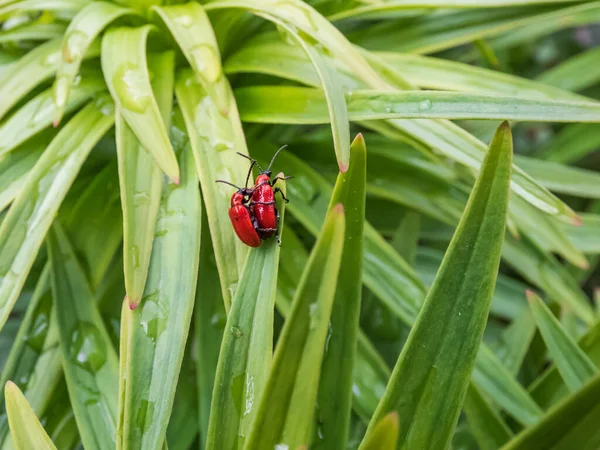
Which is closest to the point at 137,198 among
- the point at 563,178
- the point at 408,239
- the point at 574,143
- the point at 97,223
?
the point at 97,223

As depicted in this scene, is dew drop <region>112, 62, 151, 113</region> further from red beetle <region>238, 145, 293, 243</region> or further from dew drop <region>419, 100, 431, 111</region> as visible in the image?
dew drop <region>419, 100, 431, 111</region>

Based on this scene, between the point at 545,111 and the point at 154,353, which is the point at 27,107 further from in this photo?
the point at 545,111

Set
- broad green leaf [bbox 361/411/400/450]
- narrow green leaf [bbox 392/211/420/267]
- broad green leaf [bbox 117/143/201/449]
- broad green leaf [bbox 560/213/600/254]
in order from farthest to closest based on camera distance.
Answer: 1. broad green leaf [bbox 560/213/600/254]
2. narrow green leaf [bbox 392/211/420/267]
3. broad green leaf [bbox 117/143/201/449]
4. broad green leaf [bbox 361/411/400/450]

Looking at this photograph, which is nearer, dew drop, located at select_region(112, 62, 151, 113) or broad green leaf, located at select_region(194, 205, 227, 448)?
dew drop, located at select_region(112, 62, 151, 113)

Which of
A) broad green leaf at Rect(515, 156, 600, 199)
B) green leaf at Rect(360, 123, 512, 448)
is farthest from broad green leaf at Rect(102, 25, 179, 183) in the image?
broad green leaf at Rect(515, 156, 600, 199)

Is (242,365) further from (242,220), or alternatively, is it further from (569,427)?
(569,427)

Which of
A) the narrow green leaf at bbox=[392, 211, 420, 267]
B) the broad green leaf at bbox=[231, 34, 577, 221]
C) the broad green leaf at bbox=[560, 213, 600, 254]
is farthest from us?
the broad green leaf at bbox=[560, 213, 600, 254]

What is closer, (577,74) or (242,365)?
(242,365)
